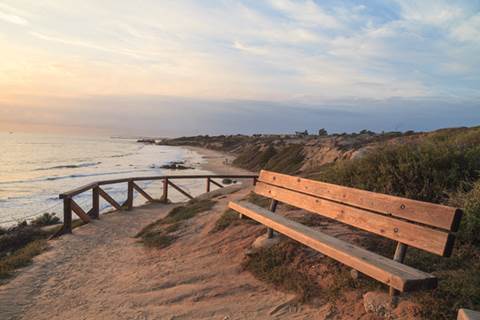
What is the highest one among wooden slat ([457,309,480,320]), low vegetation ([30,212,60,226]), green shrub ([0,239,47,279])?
wooden slat ([457,309,480,320])

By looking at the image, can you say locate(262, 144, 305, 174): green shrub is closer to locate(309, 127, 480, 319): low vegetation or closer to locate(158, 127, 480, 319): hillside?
locate(158, 127, 480, 319): hillside

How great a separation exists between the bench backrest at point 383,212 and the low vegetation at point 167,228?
2602 millimetres

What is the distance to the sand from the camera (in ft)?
13.7

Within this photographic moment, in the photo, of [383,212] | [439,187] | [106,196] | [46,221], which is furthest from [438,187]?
[46,221]

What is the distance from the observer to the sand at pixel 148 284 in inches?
164

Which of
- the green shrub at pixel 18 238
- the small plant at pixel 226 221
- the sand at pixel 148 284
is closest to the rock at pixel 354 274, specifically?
the sand at pixel 148 284

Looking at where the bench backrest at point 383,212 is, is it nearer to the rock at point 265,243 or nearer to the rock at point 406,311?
the rock at point 406,311

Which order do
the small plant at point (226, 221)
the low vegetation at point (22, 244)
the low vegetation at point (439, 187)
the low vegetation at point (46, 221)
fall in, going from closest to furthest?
the low vegetation at point (439, 187), the low vegetation at point (22, 244), the small plant at point (226, 221), the low vegetation at point (46, 221)

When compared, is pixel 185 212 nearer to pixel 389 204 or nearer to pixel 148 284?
pixel 148 284

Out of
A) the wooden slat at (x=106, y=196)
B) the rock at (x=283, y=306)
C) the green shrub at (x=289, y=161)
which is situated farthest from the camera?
the green shrub at (x=289, y=161)

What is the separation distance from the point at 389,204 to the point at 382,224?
21 cm

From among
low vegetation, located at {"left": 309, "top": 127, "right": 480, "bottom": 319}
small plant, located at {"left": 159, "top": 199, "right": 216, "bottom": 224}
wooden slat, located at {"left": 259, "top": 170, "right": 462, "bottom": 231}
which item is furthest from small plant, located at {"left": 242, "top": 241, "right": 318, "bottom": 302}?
small plant, located at {"left": 159, "top": 199, "right": 216, "bottom": 224}

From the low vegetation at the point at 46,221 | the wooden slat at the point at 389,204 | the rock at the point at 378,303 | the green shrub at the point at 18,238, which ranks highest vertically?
the wooden slat at the point at 389,204

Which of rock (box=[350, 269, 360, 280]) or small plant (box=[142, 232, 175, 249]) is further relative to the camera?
small plant (box=[142, 232, 175, 249])
